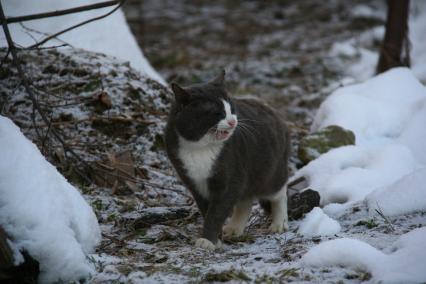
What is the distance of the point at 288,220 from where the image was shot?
14.9 ft

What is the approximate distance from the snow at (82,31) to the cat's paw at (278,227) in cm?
266

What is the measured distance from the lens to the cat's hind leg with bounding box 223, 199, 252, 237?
4293 millimetres

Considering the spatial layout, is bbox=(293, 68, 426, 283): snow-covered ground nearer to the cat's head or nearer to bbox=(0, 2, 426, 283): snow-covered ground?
bbox=(0, 2, 426, 283): snow-covered ground

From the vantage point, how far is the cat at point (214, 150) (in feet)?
12.3

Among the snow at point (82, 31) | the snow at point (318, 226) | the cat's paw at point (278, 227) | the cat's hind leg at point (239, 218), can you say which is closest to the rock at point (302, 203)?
the cat's paw at point (278, 227)

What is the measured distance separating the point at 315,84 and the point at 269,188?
4.63 metres

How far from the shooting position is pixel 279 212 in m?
4.38

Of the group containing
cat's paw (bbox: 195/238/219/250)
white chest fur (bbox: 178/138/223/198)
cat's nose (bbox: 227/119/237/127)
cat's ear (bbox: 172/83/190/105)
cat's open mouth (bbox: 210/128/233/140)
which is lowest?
cat's paw (bbox: 195/238/219/250)

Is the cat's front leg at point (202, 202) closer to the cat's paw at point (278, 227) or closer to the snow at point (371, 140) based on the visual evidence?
the cat's paw at point (278, 227)

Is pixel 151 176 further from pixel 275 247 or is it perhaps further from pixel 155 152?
pixel 275 247

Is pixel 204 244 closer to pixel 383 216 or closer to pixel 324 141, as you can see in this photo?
pixel 383 216

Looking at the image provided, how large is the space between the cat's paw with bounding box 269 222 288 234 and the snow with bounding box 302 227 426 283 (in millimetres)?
1219

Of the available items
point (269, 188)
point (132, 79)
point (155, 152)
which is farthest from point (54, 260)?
point (132, 79)

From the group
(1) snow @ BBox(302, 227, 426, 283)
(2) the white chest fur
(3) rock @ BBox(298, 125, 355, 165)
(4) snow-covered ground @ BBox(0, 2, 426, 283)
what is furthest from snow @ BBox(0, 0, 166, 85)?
(1) snow @ BBox(302, 227, 426, 283)
